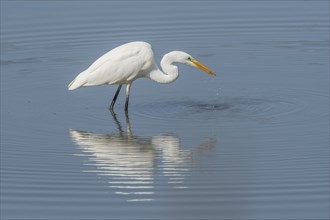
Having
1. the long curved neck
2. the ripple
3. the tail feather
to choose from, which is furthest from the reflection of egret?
Answer: the long curved neck

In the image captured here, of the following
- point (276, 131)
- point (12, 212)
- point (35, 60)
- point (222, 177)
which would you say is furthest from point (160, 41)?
point (12, 212)

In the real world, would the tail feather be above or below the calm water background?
above

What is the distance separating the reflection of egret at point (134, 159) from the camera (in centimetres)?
1393

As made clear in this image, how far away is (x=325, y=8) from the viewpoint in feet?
80.7

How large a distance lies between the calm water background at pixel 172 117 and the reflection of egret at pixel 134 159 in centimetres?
2

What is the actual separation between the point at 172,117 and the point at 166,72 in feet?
3.56

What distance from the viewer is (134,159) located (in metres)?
15.3

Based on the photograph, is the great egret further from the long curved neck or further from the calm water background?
the calm water background

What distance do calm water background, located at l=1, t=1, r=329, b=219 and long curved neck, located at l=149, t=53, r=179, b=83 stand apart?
0.41 meters

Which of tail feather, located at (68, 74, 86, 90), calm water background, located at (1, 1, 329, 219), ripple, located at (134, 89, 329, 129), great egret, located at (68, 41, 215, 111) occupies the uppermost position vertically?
great egret, located at (68, 41, 215, 111)

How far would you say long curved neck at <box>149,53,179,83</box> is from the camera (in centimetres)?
1822

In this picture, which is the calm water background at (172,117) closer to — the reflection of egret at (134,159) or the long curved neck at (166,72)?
the reflection of egret at (134,159)

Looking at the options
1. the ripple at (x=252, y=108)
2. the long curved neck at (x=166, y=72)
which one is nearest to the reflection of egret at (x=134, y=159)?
the ripple at (x=252, y=108)

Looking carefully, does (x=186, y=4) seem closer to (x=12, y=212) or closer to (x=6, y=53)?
(x=6, y=53)
